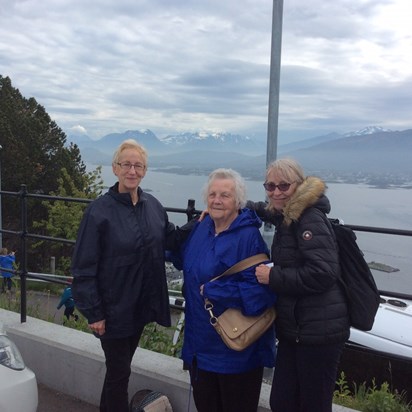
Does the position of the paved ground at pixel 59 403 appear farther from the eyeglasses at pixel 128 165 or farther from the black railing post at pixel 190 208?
the eyeglasses at pixel 128 165

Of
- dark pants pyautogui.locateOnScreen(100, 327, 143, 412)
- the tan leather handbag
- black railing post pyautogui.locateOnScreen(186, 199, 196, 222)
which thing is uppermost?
black railing post pyautogui.locateOnScreen(186, 199, 196, 222)

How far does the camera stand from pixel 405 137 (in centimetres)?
3581

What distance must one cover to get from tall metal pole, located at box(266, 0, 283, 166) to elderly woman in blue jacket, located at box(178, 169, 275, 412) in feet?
11.8

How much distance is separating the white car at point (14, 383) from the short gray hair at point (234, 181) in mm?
1259

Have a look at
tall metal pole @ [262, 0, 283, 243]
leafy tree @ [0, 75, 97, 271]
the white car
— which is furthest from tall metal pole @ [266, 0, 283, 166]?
leafy tree @ [0, 75, 97, 271]

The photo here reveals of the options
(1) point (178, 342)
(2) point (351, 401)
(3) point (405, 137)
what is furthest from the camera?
(3) point (405, 137)

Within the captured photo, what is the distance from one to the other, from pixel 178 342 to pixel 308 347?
1791mm

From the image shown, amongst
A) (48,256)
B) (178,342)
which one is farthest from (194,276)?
(48,256)

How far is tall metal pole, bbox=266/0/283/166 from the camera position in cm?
600

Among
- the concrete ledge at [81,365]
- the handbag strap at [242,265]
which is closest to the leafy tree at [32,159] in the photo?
the concrete ledge at [81,365]

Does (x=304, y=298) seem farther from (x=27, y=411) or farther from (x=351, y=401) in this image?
(x=351, y=401)

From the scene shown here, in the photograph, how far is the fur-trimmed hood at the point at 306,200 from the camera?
223cm

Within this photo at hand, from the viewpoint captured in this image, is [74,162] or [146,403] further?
[74,162]

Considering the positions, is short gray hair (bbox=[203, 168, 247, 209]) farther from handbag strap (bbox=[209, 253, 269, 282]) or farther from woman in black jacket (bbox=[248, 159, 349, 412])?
handbag strap (bbox=[209, 253, 269, 282])
